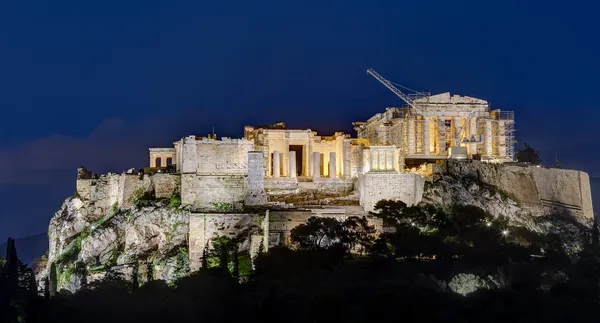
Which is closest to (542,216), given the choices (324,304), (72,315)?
(324,304)

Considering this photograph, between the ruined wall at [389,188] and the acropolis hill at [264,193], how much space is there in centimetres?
8

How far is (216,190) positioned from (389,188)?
1390cm

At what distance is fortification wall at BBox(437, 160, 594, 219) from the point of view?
6059 cm

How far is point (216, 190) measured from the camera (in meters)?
58.1

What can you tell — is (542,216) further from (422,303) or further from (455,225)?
(422,303)

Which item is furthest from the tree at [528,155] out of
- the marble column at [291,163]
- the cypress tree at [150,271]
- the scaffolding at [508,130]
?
the cypress tree at [150,271]

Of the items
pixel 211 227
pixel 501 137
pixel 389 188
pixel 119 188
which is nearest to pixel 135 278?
pixel 211 227

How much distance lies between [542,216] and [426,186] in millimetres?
10374

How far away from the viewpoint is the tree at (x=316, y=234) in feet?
166

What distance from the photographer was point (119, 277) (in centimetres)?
5422

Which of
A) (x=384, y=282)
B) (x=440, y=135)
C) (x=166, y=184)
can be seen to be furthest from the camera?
(x=440, y=135)

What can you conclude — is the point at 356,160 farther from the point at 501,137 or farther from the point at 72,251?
the point at 72,251

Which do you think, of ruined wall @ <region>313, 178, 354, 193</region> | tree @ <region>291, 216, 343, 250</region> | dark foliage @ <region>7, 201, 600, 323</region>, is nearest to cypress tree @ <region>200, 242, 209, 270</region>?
dark foliage @ <region>7, 201, 600, 323</region>

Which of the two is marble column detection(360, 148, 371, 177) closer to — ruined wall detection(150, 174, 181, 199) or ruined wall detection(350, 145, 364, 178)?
ruined wall detection(350, 145, 364, 178)
